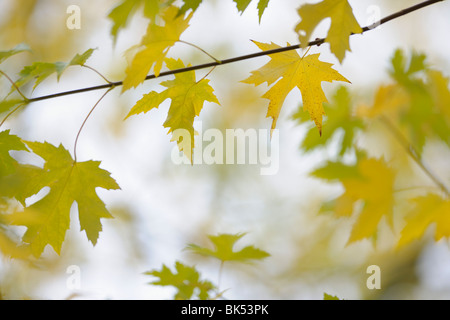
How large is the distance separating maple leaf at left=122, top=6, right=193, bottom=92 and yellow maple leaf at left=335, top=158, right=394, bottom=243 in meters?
0.50

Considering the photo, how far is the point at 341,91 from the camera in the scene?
1.70 meters

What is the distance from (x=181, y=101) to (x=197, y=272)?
1.70 ft

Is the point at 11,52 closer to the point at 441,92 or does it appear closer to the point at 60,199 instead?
the point at 60,199

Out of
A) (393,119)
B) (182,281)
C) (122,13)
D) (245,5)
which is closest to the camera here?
(122,13)

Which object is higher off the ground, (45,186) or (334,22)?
(334,22)

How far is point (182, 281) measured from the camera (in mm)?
1136

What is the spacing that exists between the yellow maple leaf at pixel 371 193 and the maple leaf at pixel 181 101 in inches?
14.7

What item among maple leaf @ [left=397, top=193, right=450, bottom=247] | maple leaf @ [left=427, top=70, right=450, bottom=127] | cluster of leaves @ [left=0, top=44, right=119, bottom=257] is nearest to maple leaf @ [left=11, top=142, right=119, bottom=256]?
cluster of leaves @ [left=0, top=44, right=119, bottom=257]

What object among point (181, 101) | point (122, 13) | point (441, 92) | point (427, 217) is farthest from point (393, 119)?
point (122, 13)

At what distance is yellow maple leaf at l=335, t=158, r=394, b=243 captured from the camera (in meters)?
0.90

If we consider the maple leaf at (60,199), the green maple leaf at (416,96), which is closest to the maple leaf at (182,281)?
the maple leaf at (60,199)

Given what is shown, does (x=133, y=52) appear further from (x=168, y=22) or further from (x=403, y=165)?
(x=403, y=165)

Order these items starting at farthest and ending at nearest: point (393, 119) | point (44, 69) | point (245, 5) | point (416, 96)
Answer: point (393, 119)
point (416, 96)
point (44, 69)
point (245, 5)

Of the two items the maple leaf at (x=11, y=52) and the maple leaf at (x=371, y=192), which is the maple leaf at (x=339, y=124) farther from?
the maple leaf at (x=11, y=52)
